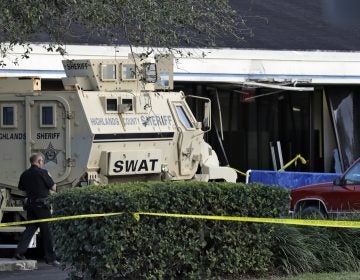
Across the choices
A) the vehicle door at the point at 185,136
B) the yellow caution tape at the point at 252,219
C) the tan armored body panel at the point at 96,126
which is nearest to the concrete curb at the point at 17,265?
the tan armored body panel at the point at 96,126

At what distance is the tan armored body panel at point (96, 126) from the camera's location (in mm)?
15008

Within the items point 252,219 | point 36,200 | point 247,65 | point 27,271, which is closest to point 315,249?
point 252,219

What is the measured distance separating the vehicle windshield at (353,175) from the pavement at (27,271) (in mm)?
5629

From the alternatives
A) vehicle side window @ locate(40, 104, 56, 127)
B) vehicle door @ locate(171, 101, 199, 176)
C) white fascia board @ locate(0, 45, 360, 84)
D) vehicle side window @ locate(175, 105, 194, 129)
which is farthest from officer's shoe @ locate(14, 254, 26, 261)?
white fascia board @ locate(0, 45, 360, 84)

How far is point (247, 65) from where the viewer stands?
23.6 m

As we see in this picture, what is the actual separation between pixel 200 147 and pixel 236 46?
7424 mm

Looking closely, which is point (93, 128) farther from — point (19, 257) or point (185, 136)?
point (19, 257)

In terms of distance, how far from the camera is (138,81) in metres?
16.2

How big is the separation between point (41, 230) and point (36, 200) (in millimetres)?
569

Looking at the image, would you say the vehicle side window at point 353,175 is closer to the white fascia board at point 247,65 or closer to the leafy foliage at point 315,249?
the leafy foliage at point 315,249

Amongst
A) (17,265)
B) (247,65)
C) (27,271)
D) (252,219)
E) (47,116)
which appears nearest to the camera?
(252,219)

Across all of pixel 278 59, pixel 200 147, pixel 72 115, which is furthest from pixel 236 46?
pixel 72 115

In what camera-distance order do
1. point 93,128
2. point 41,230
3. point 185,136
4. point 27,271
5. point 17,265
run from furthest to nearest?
point 185,136, point 93,128, point 41,230, point 17,265, point 27,271

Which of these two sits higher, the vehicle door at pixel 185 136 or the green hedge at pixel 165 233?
the vehicle door at pixel 185 136
